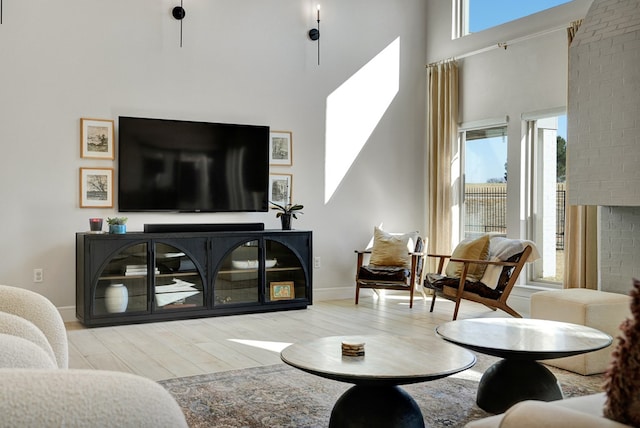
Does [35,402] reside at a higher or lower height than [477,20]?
lower

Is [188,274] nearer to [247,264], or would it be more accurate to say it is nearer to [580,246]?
[247,264]

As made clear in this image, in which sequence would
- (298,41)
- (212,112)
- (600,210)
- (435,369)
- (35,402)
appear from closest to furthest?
(35,402) → (435,369) → (600,210) → (212,112) → (298,41)

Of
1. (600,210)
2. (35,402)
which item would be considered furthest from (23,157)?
(35,402)

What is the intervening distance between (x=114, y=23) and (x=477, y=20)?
383 centimetres

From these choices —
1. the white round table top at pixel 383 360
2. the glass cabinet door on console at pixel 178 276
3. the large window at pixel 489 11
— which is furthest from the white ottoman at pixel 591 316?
the large window at pixel 489 11

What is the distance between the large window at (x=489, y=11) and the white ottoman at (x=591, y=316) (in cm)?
323

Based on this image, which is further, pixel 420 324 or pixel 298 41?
pixel 298 41

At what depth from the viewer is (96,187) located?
5.67 meters

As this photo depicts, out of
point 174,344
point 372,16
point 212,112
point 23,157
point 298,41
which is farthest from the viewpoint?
point 372,16

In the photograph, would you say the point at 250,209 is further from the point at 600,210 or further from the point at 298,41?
the point at 600,210

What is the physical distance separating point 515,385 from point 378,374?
952 mm

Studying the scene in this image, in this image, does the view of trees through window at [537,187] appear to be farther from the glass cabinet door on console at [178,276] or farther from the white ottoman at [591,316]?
the glass cabinet door on console at [178,276]

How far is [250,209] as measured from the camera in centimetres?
636

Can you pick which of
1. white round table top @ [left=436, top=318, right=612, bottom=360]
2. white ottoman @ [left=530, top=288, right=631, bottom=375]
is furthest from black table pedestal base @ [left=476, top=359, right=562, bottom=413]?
white ottoman @ [left=530, top=288, right=631, bottom=375]
